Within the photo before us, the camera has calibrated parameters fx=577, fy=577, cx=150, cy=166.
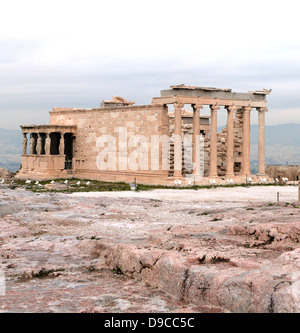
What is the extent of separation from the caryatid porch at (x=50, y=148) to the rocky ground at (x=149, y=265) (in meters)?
33.0

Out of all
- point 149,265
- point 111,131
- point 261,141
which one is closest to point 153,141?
point 111,131

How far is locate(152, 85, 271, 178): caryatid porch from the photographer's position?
4650 centimetres

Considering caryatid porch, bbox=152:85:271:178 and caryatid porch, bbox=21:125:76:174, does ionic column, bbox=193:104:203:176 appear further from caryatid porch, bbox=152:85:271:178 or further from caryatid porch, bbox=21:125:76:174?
caryatid porch, bbox=21:125:76:174

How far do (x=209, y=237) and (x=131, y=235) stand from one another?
3360mm

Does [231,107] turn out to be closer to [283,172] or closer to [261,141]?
[261,141]

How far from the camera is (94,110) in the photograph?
5544cm

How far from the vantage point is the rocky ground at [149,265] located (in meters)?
10.7

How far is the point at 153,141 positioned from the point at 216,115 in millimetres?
5781

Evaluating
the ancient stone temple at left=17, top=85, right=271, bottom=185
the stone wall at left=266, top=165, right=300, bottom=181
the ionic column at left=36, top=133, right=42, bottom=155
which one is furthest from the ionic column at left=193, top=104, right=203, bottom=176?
the ionic column at left=36, top=133, right=42, bottom=155

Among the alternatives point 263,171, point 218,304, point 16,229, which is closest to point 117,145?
point 263,171

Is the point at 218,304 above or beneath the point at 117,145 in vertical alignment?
beneath

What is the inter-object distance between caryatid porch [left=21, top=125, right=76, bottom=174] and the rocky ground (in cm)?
3302

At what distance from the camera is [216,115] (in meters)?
48.5
